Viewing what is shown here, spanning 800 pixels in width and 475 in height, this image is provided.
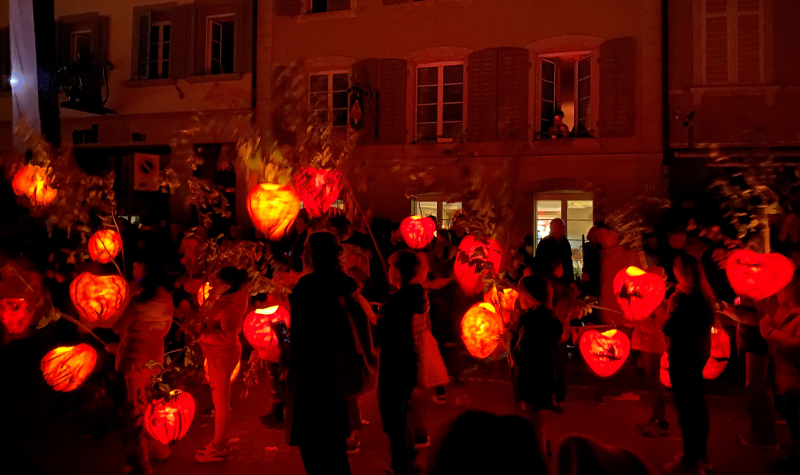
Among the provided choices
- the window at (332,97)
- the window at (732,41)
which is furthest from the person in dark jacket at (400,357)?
the window at (732,41)

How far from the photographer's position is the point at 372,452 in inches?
184

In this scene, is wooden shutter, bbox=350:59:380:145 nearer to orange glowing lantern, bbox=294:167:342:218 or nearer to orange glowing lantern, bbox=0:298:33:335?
orange glowing lantern, bbox=294:167:342:218

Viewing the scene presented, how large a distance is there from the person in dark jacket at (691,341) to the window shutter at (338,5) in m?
10.2

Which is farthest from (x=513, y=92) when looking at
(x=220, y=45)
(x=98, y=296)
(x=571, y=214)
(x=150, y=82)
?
(x=98, y=296)

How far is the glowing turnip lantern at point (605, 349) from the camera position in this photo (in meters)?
4.50

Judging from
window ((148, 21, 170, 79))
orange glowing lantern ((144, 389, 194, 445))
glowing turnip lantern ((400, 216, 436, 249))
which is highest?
window ((148, 21, 170, 79))

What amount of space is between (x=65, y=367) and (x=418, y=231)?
370 cm

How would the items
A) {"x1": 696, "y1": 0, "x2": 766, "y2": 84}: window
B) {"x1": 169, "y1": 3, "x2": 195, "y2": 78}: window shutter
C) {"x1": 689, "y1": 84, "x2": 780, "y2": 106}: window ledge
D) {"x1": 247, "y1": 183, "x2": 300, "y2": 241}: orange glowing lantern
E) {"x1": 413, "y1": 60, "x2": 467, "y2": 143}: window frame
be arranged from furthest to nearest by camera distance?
{"x1": 169, "y1": 3, "x2": 195, "y2": 78}: window shutter
{"x1": 413, "y1": 60, "x2": 467, "y2": 143}: window frame
{"x1": 696, "y1": 0, "x2": 766, "y2": 84}: window
{"x1": 689, "y1": 84, "x2": 780, "y2": 106}: window ledge
{"x1": 247, "y1": 183, "x2": 300, "y2": 241}: orange glowing lantern

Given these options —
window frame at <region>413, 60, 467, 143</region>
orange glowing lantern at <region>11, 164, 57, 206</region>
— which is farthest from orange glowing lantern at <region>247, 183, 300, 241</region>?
window frame at <region>413, 60, 467, 143</region>

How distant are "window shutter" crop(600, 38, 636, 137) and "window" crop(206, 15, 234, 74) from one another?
8.72m

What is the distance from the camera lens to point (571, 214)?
1104cm

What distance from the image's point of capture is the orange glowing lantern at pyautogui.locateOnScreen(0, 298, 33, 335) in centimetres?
481

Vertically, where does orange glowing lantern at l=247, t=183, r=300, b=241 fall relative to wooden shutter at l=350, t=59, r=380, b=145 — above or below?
below

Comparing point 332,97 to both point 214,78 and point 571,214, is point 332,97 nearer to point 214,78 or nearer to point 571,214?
point 214,78
